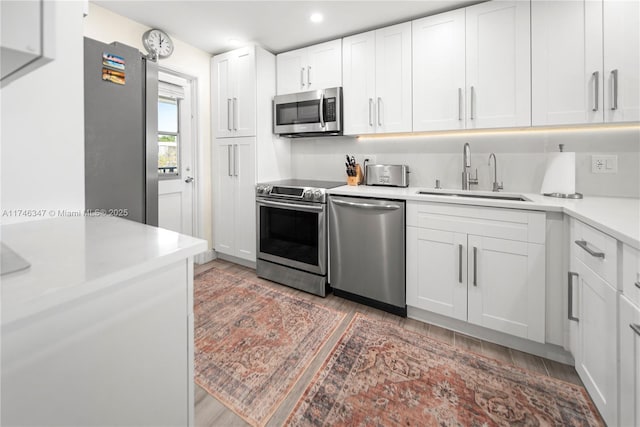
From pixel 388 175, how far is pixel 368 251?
0.77 meters

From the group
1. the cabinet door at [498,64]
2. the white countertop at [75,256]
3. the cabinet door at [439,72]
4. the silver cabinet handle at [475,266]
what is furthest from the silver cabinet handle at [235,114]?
the silver cabinet handle at [475,266]

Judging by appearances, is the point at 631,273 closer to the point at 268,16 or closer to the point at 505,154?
the point at 505,154

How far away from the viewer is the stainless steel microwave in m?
2.76

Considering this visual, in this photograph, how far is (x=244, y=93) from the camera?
310cm

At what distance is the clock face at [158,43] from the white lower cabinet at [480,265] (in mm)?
2702

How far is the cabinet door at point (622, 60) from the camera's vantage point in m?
1.73

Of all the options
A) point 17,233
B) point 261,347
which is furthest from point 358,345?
point 17,233

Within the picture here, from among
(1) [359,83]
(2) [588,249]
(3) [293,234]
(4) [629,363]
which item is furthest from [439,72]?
(4) [629,363]

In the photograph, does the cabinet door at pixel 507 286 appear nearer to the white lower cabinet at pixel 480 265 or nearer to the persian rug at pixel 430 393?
the white lower cabinet at pixel 480 265

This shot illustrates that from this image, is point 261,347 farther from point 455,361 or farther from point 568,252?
point 568,252

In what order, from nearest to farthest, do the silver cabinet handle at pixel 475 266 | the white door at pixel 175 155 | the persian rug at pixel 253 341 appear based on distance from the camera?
the persian rug at pixel 253 341 → the silver cabinet handle at pixel 475 266 → the white door at pixel 175 155

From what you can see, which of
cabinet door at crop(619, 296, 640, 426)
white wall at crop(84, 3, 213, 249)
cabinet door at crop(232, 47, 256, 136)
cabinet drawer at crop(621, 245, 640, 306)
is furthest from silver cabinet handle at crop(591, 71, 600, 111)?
white wall at crop(84, 3, 213, 249)

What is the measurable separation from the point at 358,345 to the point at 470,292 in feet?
2.71

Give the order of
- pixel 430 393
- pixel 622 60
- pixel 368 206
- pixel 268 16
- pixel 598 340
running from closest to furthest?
pixel 598 340
pixel 430 393
pixel 622 60
pixel 368 206
pixel 268 16
